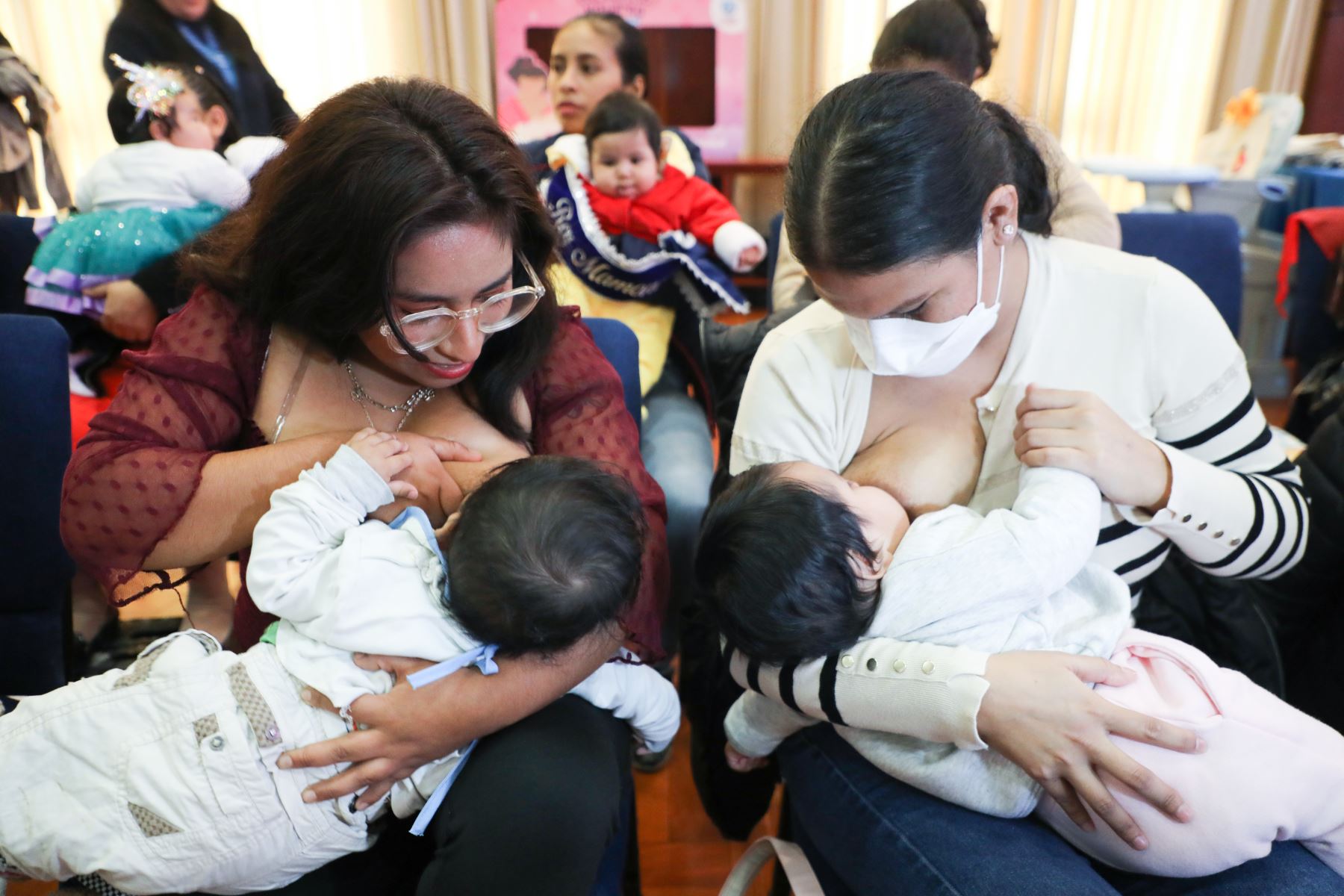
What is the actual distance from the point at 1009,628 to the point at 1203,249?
158cm

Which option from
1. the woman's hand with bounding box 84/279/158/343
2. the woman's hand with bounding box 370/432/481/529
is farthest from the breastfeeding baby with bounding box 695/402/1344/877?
the woman's hand with bounding box 84/279/158/343

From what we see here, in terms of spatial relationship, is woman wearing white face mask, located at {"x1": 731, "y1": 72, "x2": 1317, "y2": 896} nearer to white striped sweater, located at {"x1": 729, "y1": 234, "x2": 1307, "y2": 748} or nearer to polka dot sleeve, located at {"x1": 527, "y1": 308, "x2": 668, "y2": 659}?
white striped sweater, located at {"x1": 729, "y1": 234, "x2": 1307, "y2": 748}

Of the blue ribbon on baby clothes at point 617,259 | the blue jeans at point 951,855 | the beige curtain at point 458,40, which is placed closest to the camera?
the blue jeans at point 951,855

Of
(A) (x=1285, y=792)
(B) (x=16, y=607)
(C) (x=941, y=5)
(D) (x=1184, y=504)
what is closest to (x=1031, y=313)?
(D) (x=1184, y=504)

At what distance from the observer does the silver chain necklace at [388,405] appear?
1.28 m

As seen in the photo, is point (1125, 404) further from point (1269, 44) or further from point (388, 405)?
point (1269, 44)

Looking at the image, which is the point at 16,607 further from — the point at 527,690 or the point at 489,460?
the point at 527,690

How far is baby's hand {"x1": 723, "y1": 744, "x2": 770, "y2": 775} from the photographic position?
129 centimetres

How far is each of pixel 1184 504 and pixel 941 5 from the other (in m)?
1.51

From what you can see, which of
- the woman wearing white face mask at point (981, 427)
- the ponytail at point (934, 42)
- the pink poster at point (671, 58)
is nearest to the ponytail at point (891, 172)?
the woman wearing white face mask at point (981, 427)

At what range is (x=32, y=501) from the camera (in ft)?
4.52

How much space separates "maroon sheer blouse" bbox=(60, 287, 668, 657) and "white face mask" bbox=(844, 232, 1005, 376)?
363 mm

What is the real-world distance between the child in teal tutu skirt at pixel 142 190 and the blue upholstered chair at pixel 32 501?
99 cm

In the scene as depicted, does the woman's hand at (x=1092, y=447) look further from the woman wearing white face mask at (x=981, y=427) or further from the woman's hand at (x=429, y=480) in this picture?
the woman's hand at (x=429, y=480)
